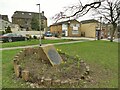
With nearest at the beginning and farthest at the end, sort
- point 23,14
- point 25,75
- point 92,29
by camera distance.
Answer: point 25,75 < point 92,29 < point 23,14

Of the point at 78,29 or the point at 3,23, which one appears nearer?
the point at 78,29

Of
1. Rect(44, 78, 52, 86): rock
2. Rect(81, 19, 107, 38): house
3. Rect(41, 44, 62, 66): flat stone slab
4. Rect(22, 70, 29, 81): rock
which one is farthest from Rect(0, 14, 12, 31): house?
Rect(44, 78, 52, 86): rock

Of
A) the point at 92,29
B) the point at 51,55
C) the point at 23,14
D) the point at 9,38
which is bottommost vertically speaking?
the point at 51,55

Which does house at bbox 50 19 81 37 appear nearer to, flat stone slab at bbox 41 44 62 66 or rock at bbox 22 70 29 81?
flat stone slab at bbox 41 44 62 66

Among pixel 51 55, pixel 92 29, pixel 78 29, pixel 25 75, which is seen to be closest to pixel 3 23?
pixel 78 29

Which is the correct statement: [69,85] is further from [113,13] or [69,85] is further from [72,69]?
[113,13]

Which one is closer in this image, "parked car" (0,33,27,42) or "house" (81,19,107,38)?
"parked car" (0,33,27,42)

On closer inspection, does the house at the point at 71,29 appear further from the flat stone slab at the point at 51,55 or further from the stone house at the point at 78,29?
the flat stone slab at the point at 51,55

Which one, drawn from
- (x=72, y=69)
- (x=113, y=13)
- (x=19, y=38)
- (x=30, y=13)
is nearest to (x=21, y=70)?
(x=72, y=69)

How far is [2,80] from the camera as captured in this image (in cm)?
638

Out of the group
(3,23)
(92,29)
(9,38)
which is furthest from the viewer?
(3,23)

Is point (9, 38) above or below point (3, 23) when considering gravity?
below

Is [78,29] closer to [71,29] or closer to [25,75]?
[71,29]

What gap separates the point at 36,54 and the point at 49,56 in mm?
1156
